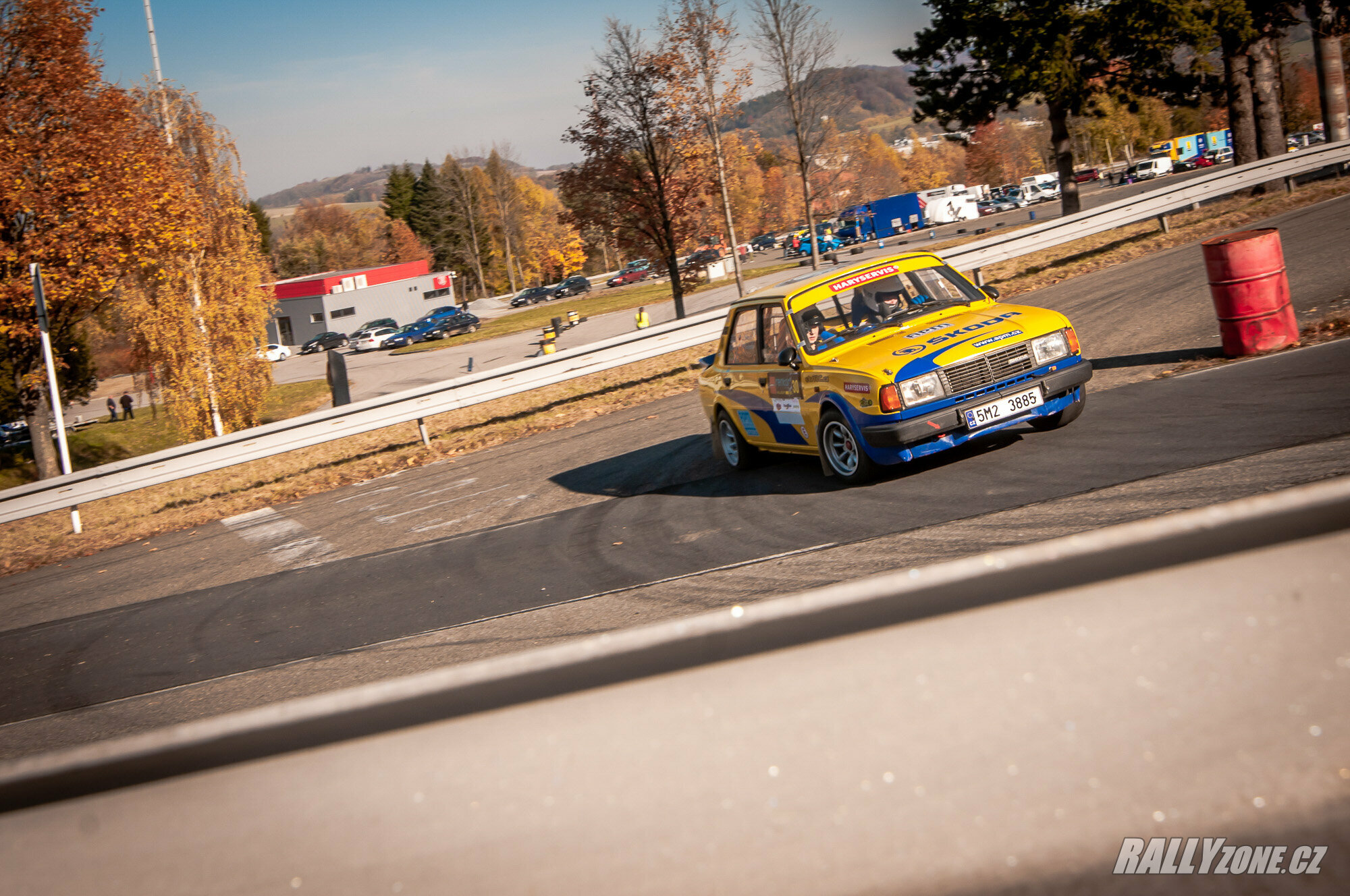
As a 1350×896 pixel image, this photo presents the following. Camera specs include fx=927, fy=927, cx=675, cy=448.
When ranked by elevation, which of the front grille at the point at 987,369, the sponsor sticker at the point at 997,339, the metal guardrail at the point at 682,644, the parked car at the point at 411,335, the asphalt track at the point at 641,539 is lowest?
the asphalt track at the point at 641,539

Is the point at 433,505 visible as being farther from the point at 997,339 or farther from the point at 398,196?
the point at 398,196

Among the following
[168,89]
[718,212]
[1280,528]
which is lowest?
[1280,528]

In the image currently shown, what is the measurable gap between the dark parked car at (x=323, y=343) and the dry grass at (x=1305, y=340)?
240ft

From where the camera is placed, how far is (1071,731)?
184cm

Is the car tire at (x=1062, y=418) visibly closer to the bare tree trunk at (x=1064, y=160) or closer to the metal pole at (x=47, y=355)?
the metal pole at (x=47, y=355)

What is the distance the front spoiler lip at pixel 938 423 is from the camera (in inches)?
285

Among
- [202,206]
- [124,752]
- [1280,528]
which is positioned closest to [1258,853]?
[1280,528]

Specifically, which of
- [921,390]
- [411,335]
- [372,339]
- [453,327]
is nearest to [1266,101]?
[921,390]

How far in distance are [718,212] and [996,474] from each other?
2917 centimetres

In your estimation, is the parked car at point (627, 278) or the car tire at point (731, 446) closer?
the car tire at point (731, 446)

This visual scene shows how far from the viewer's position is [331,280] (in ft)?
293

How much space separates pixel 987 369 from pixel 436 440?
10549 millimetres

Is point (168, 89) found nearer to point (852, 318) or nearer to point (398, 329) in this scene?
point (852, 318)

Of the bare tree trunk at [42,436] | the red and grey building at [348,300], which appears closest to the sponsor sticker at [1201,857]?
the bare tree trunk at [42,436]
